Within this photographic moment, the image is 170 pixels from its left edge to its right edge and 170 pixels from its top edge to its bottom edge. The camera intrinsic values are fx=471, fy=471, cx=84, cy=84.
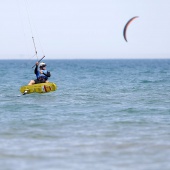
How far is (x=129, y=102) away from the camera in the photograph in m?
22.8

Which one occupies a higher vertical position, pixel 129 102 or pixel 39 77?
pixel 39 77

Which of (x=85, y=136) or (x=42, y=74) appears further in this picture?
(x=42, y=74)

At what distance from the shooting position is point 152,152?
11281 mm

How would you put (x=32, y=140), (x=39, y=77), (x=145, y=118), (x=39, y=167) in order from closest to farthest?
(x=39, y=167)
(x=32, y=140)
(x=145, y=118)
(x=39, y=77)

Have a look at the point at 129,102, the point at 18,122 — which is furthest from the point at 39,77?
the point at 18,122

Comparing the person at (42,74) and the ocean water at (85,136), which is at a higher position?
the person at (42,74)

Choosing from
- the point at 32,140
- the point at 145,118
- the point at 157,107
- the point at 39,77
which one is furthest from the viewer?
the point at 39,77

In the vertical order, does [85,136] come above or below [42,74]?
below

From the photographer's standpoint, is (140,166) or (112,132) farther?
(112,132)

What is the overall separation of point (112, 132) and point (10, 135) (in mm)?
2982

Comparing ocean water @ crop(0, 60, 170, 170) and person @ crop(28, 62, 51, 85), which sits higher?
person @ crop(28, 62, 51, 85)

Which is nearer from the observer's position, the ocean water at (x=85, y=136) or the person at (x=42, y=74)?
the ocean water at (x=85, y=136)

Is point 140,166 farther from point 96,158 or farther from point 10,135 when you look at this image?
point 10,135

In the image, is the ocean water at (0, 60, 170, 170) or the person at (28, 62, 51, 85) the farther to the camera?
the person at (28, 62, 51, 85)
